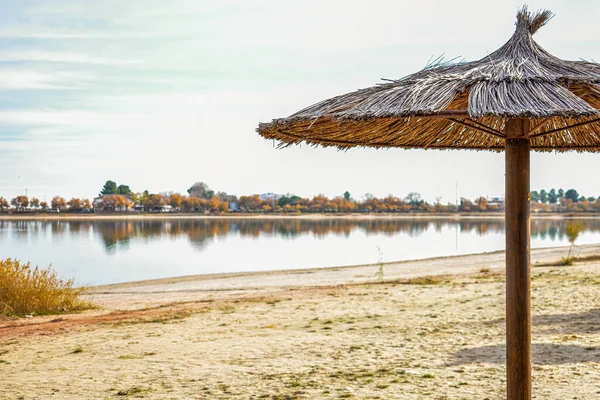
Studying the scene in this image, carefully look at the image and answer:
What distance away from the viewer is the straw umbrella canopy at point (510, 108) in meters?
2.99

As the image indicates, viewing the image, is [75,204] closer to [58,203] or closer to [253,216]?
[58,203]

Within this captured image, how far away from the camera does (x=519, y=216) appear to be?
3367 millimetres

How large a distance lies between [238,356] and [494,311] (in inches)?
157

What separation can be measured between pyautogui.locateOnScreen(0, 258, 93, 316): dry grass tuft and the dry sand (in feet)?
1.90

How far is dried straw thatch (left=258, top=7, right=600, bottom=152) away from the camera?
296 centimetres

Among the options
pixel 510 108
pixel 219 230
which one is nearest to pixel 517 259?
pixel 510 108

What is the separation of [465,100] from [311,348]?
11.8ft

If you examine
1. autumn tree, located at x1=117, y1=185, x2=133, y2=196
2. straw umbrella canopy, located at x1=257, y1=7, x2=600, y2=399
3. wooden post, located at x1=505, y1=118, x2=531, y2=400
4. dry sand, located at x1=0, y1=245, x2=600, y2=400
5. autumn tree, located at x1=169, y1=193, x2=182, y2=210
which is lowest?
dry sand, located at x1=0, y1=245, x2=600, y2=400

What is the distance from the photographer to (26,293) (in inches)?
418

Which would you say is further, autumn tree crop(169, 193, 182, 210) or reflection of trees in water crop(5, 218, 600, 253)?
autumn tree crop(169, 193, 182, 210)

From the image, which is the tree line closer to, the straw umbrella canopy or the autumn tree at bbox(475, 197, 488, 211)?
the autumn tree at bbox(475, 197, 488, 211)

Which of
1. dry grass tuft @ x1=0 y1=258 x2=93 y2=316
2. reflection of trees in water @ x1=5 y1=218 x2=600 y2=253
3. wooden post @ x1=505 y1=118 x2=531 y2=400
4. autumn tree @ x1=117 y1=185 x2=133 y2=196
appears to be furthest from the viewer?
autumn tree @ x1=117 y1=185 x2=133 y2=196

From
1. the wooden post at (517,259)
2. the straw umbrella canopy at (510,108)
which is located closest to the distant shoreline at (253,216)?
the straw umbrella canopy at (510,108)

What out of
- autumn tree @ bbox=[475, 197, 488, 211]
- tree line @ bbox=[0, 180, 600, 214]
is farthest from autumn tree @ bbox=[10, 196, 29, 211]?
autumn tree @ bbox=[475, 197, 488, 211]
